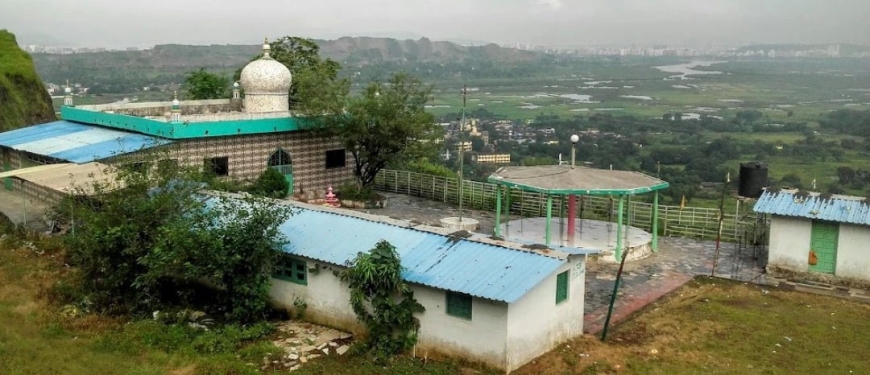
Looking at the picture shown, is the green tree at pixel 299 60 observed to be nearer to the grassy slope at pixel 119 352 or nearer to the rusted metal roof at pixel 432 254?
the rusted metal roof at pixel 432 254

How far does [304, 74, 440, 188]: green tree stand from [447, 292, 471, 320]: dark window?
522 inches

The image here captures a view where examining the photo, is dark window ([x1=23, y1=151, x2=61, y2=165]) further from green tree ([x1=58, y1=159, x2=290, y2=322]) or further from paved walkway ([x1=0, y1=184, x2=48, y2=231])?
green tree ([x1=58, y1=159, x2=290, y2=322])

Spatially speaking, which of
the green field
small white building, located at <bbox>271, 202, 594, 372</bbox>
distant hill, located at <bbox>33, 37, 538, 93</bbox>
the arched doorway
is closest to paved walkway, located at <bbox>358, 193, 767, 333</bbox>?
small white building, located at <bbox>271, 202, 594, 372</bbox>

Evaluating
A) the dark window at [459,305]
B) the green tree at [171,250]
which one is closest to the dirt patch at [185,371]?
the green tree at [171,250]

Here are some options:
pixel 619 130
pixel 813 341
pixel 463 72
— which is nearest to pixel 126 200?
pixel 813 341

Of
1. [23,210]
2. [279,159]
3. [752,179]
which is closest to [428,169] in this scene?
[279,159]

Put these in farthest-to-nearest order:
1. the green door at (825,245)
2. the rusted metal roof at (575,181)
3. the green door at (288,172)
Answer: the green door at (288,172) < the rusted metal roof at (575,181) < the green door at (825,245)

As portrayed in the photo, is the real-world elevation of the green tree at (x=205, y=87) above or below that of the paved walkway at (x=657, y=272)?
above

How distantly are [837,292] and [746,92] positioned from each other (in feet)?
347

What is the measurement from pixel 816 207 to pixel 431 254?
10293 millimetres

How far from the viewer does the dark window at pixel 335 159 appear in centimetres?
2770

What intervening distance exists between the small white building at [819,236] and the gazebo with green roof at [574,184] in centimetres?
303

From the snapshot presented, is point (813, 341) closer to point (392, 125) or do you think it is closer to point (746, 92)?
point (392, 125)

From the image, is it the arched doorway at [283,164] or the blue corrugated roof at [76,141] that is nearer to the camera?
the blue corrugated roof at [76,141]
